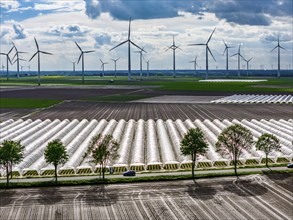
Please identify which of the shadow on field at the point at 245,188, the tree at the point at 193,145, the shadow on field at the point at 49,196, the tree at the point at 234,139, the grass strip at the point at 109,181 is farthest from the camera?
the tree at the point at 234,139

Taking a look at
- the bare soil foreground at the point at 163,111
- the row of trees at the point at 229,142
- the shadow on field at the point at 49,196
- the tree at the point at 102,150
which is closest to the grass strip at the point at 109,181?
the shadow on field at the point at 49,196

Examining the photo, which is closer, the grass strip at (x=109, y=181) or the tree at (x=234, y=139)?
the grass strip at (x=109, y=181)

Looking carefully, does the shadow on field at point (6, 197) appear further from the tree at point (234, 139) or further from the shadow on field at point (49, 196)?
the tree at point (234, 139)

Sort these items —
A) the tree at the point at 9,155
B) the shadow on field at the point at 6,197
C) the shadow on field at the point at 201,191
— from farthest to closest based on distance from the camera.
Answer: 1. the tree at the point at 9,155
2. the shadow on field at the point at 201,191
3. the shadow on field at the point at 6,197

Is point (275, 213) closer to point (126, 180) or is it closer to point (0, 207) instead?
point (126, 180)

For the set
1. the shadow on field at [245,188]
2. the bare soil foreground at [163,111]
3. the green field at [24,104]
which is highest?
the green field at [24,104]

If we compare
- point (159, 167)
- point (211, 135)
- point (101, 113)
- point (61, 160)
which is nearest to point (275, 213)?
point (159, 167)
